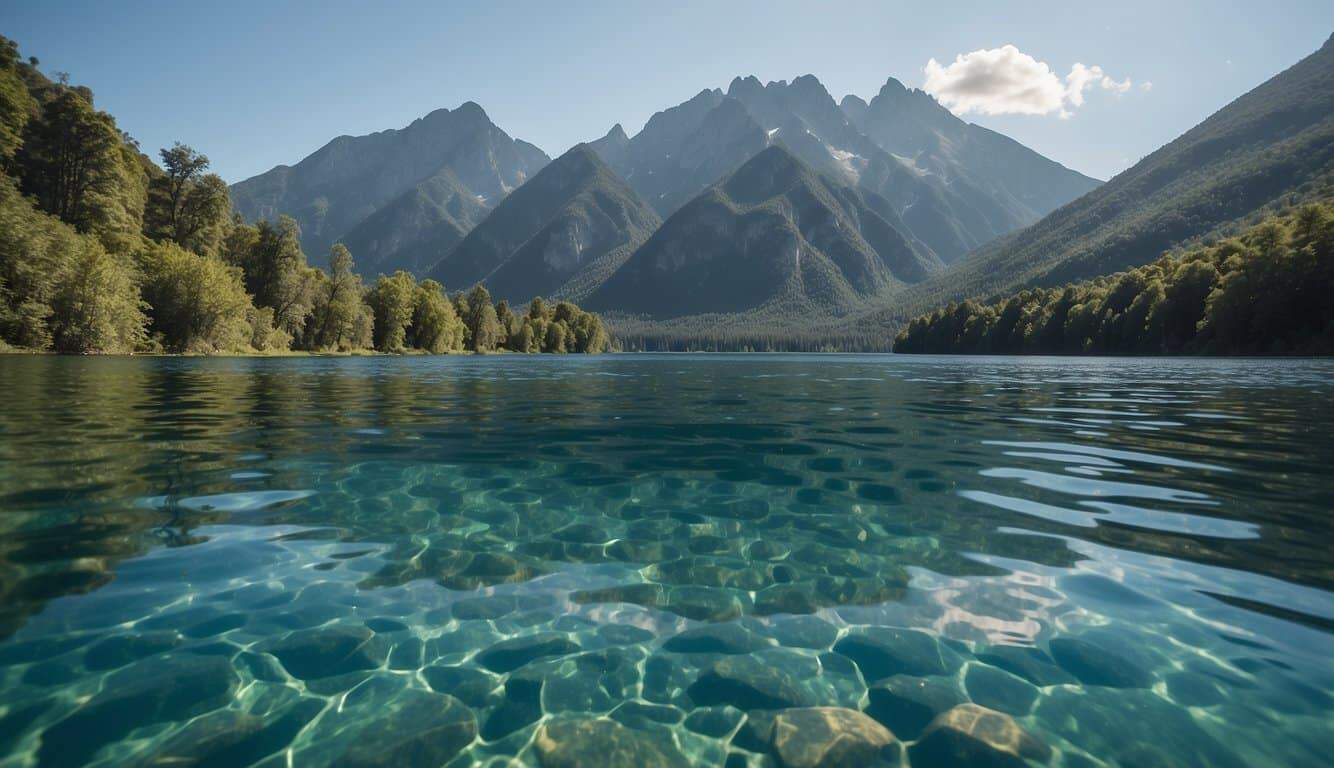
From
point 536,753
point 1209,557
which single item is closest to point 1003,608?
point 1209,557

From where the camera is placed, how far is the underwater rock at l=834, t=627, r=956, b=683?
4992mm

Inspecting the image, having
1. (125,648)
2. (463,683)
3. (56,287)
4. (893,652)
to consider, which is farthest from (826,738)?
(56,287)

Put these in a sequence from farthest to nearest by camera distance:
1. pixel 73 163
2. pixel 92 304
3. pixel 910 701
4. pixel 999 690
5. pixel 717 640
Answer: pixel 73 163 → pixel 92 304 → pixel 717 640 → pixel 999 690 → pixel 910 701

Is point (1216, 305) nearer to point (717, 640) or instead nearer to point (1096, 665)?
point (1096, 665)

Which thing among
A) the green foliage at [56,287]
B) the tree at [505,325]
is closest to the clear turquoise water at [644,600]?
the green foliage at [56,287]

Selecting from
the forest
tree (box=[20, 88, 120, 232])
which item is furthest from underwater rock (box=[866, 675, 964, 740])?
tree (box=[20, 88, 120, 232])

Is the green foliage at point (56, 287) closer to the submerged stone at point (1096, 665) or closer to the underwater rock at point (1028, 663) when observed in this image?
the underwater rock at point (1028, 663)

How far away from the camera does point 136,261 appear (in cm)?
7181

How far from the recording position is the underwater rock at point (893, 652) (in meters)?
4.99

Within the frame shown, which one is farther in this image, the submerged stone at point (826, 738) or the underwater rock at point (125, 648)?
the underwater rock at point (125, 648)

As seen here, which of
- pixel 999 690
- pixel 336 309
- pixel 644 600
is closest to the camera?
pixel 999 690

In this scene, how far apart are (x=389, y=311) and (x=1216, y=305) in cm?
13597

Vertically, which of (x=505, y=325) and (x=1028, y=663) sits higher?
(x=505, y=325)

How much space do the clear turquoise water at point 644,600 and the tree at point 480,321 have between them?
13099 centimetres
